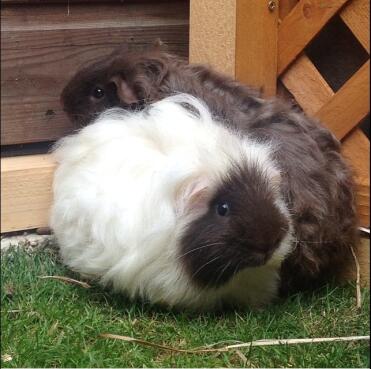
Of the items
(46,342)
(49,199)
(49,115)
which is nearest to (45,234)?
(49,199)

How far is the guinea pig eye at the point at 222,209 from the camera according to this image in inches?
82.7

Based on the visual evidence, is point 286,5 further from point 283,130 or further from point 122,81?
point 122,81

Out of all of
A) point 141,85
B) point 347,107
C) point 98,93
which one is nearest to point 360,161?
point 347,107

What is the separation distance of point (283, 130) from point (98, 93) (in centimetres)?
63

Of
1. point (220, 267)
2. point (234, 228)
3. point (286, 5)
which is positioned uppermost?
point (286, 5)

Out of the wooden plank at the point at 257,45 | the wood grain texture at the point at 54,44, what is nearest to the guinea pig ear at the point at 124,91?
the wood grain texture at the point at 54,44

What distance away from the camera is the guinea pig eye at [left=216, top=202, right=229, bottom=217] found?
2.10 meters

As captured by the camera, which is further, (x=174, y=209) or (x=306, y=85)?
(x=306, y=85)

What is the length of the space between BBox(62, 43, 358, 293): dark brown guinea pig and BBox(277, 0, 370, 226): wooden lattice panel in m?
0.06

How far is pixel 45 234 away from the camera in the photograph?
2.61m

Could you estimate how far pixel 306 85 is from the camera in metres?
2.61

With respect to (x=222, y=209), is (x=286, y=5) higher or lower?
higher

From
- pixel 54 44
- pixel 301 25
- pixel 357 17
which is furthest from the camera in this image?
pixel 301 25

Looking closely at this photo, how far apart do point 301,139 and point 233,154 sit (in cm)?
32
